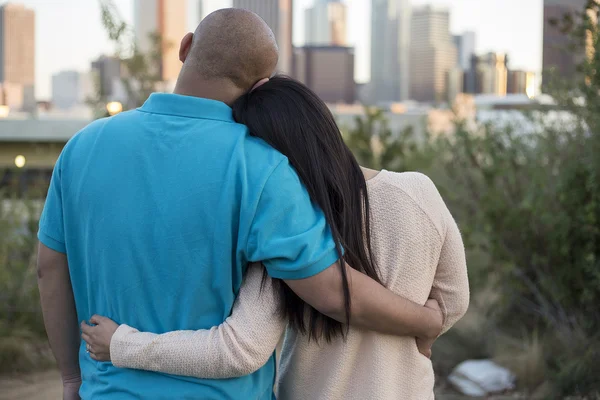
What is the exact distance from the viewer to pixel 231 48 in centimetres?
186

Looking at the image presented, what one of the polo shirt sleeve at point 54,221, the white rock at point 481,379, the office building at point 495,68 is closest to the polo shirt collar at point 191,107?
the polo shirt sleeve at point 54,221

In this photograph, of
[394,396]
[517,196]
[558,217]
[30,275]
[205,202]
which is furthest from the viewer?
[30,275]

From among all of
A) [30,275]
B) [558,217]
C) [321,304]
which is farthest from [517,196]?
[321,304]

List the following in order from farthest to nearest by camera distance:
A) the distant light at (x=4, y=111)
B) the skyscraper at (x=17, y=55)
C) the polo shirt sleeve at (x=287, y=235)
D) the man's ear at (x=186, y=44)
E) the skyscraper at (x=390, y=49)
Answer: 1. the skyscraper at (x=390, y=49)
2. the distant light at (x=4, y=111)
3. the skyscraper at (x=17, y=55)
4. the man's ear at (x=186, y=44)
5. the polo shirt sleeve at (x=287, y=235)

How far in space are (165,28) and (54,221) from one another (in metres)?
9.75

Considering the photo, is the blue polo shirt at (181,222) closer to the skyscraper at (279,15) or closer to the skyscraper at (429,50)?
the skyscraper at (279,15)

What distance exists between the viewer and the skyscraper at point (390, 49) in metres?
112

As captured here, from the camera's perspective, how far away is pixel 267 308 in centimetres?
180

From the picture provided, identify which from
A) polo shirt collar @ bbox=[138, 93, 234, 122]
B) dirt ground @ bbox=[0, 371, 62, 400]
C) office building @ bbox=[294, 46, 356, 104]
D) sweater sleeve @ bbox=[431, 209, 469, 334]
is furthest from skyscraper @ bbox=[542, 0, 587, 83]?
office building @ bbox=[294, 46, 356, 104]

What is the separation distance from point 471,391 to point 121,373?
4243 mm

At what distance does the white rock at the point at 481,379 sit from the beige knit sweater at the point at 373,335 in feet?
12.4

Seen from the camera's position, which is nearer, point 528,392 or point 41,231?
point 41,231

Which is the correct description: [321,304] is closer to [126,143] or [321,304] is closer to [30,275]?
[126,143]

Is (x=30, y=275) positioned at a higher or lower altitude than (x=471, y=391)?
higher
